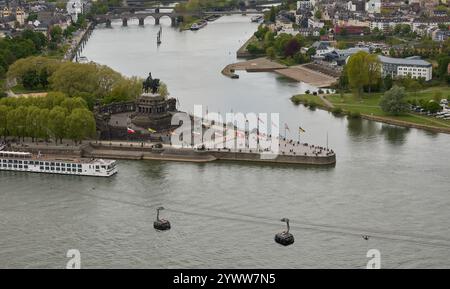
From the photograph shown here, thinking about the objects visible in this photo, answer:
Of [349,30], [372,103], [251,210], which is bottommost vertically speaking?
[372,103]

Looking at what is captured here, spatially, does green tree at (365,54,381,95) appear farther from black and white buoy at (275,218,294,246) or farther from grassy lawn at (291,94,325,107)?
black and white buoy at (275,218,294,246)

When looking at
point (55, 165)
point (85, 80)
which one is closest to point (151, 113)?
point (55, 165)

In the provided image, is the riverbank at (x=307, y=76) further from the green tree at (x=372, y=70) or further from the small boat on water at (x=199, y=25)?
the small boat on water at (x=199, y=25)

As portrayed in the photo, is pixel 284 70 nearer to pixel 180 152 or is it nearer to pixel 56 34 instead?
pixel 56 34

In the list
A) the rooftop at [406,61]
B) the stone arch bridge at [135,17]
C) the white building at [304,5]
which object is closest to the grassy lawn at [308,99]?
the rooftop at [406,61]

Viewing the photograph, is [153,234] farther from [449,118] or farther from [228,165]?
[449,118]
